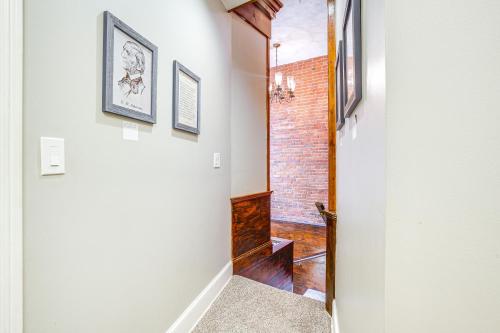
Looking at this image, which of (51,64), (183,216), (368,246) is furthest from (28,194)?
(368,246)

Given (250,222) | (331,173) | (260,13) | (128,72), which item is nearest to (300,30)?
(260,13)

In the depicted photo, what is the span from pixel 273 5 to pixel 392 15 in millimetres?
2731

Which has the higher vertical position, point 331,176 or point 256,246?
point 331,176

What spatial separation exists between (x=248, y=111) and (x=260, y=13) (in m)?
1.19

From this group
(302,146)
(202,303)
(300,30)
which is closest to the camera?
(202,303)

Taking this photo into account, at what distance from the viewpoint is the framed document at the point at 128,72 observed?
0.87 metres

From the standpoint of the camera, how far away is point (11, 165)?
60 centimetres

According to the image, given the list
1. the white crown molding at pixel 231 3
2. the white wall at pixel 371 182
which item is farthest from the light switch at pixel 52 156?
the white crown molding at pixel 231 3

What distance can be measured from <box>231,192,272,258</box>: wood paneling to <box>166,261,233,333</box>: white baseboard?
0.23 meters

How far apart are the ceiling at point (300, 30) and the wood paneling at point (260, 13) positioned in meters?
0.57

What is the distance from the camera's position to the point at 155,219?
1164 mm

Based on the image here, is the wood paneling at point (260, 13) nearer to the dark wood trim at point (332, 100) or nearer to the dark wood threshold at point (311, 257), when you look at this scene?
the dark wood trim at point (332, 100)

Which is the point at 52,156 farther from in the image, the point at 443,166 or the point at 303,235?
the point at 303,235

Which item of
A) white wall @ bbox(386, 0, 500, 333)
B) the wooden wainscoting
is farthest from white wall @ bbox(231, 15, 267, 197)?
white wall @ bbox(386, 0, 500, 333)
